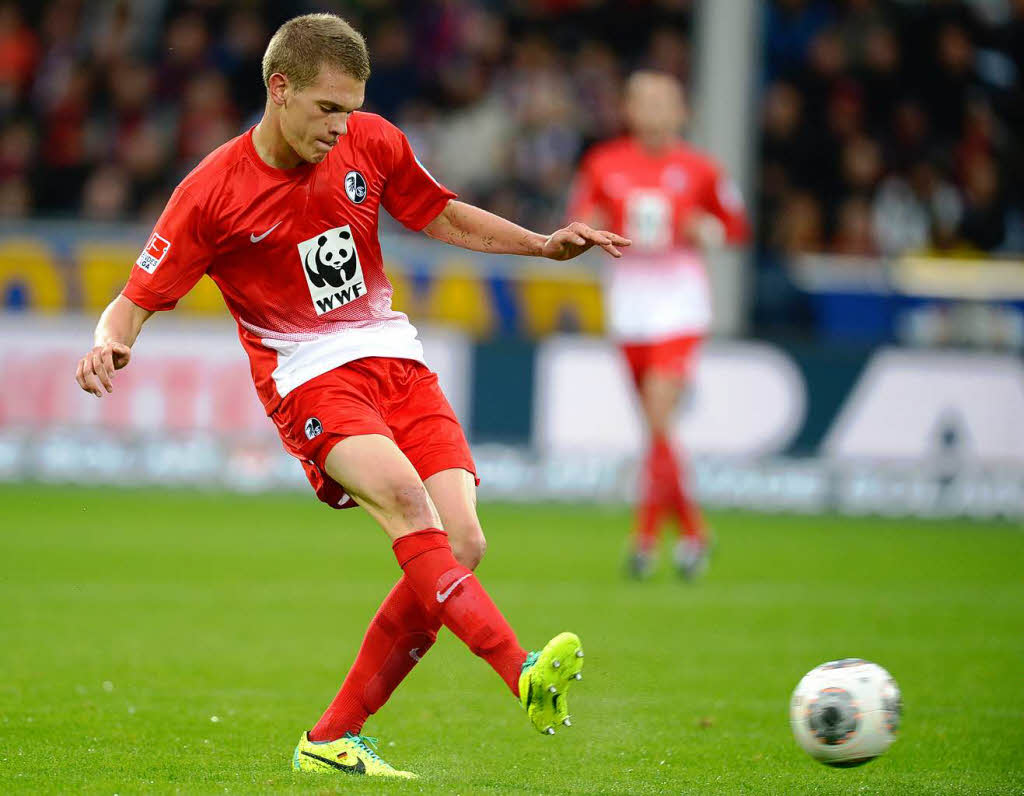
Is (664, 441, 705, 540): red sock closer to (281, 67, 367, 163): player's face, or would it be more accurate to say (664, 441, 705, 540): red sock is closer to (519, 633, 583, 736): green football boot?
(281, 67, 367, 163): player's face

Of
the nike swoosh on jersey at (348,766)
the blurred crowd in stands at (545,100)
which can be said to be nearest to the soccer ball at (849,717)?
the nike swoosh on jersey at (348,766)

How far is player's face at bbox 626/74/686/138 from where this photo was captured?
31.9 ft

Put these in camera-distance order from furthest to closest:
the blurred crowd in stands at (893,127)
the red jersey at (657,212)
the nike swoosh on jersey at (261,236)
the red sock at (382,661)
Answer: the blurred crowd in stands at (893,127) → the red jersey at (657,212) → the red sock at (382,661) → the nike swoosh on jersey at (261,236)

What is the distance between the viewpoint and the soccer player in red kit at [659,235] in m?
9.80

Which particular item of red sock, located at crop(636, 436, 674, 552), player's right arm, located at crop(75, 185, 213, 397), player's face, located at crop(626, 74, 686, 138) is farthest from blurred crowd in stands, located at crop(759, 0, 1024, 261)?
player's right arm, located at crop(75, 185, 213, 397)

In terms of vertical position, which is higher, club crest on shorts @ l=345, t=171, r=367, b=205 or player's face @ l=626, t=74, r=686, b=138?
player's face @ l=626, t=74, r=686, b=138

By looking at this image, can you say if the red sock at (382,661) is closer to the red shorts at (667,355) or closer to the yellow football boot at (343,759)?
the yellow football boot at (343,759)

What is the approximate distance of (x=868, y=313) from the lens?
47.2ft

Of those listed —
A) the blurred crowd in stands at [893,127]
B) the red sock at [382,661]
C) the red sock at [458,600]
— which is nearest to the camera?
the red sock at [458,600]

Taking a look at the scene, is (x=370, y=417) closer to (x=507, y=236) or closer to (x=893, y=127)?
(x=507, y=236)

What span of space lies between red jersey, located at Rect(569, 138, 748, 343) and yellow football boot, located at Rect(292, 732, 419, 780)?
5.62 m

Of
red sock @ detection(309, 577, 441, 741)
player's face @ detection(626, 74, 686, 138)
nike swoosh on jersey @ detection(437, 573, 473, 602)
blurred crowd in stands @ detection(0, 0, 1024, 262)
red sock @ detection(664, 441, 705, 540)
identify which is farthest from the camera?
blurred crowd in stands @ detection(0, 0, 1024, 262)

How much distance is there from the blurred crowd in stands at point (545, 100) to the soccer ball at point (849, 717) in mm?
11733

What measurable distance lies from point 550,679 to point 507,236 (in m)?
1.44
